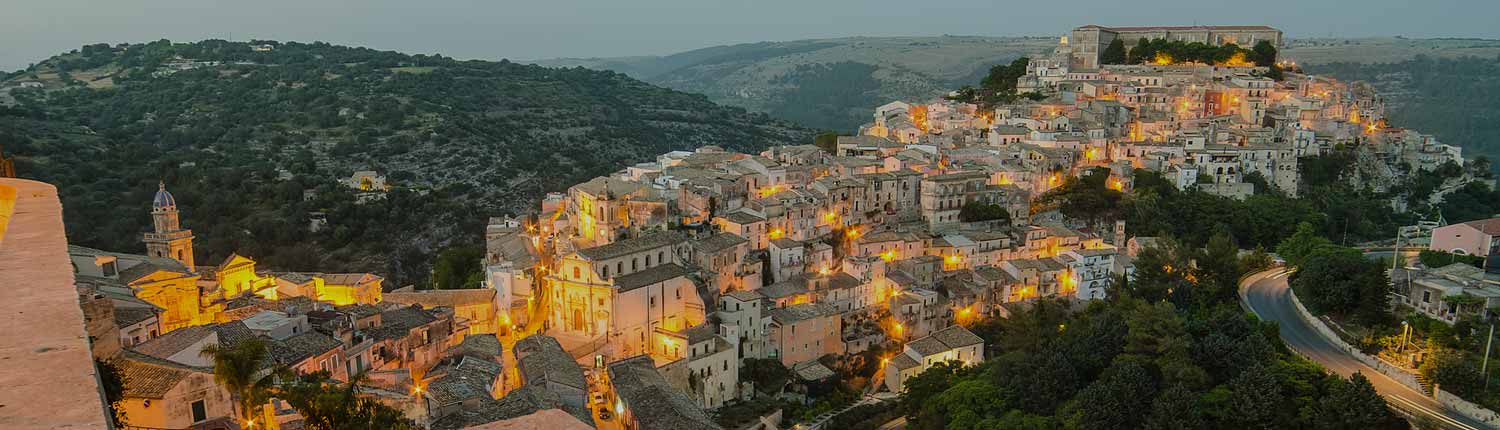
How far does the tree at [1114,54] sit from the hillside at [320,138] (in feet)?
94.8

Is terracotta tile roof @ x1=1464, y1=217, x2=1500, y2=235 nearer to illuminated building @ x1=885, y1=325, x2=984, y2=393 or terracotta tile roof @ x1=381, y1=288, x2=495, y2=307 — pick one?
illuminated building @ x1=885, y1=325, x2=984, y2=393

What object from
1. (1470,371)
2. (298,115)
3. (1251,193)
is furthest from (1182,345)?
(298,115)

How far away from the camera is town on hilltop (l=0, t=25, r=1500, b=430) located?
19.0 metres

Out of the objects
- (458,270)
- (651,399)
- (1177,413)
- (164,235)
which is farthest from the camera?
(458,270)

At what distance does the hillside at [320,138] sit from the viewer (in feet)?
144

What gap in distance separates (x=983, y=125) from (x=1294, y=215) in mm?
17055

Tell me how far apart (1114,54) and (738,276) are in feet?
145

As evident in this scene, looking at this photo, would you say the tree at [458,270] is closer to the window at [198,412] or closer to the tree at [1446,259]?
the window at [198,412]

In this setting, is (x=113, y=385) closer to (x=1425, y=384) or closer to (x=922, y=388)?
(x=922, y=388)

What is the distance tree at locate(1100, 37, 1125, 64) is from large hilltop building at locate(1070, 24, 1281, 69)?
469mm

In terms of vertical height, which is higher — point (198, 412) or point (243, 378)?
point (243, 378)

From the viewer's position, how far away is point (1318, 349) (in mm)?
27969

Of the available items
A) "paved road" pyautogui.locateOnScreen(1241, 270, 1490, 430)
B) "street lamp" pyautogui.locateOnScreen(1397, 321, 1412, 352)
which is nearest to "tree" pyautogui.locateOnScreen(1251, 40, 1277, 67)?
"paved road" pyautogui.locateOnScreen(1241, 270, 1490, 430)

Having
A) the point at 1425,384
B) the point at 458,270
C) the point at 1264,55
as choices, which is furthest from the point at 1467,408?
the point at 1264,55
